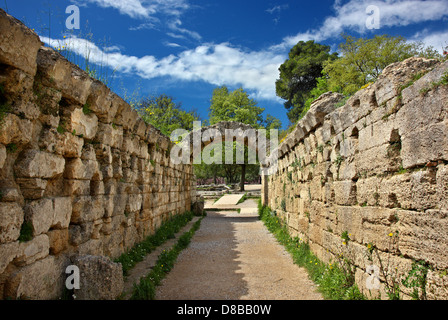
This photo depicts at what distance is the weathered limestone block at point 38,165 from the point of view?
328 cm

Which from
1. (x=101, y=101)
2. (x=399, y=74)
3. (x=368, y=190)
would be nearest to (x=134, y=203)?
(x=101, y=101)

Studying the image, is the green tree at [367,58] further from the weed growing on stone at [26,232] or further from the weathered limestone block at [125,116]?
the weed growing on stone at [26,232]

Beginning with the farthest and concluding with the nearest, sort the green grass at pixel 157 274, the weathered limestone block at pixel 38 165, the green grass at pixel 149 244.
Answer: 1. the green grass at pixel 149 244
2. the green grass at pixel 157 274
3. the weathered limestone block at pixel 38 165

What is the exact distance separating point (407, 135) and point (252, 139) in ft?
43.8

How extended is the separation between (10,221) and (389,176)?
3839 mm

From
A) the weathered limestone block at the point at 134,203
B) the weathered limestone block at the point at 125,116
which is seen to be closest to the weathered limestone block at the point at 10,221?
the weathered limestone block at the point at 125,116

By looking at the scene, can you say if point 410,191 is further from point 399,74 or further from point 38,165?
point 38,165

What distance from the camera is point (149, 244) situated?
7.55 m

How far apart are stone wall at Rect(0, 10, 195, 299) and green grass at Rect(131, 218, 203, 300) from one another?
2.58ft

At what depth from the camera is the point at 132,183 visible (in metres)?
7.14

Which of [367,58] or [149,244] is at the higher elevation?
[367,58]

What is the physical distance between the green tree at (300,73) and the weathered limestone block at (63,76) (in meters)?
34.1
